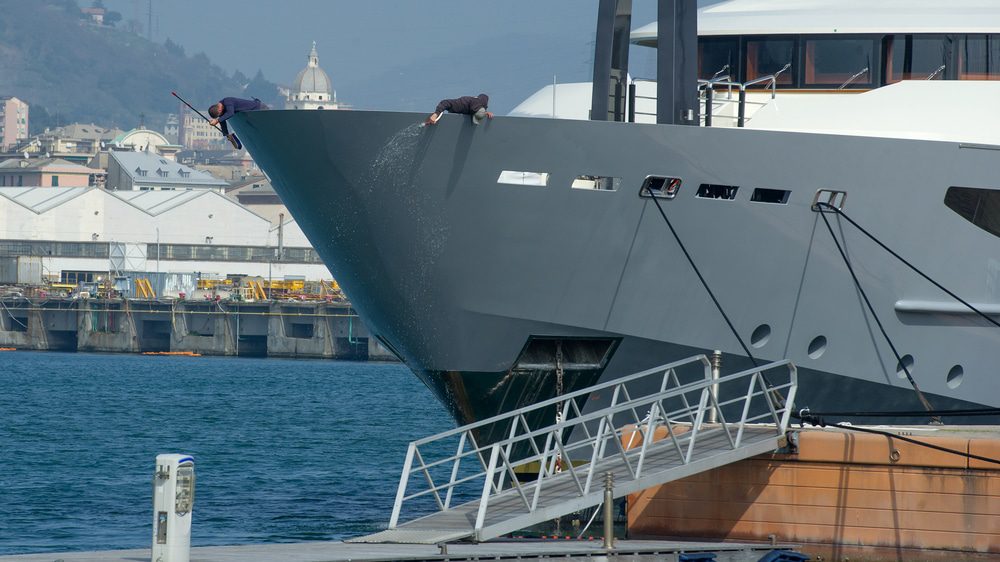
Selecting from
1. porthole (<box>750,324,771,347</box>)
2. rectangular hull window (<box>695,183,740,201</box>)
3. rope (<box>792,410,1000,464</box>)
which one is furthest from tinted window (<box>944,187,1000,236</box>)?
rope (<box>792,410,1000,464</box>)

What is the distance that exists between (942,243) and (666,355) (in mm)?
3441

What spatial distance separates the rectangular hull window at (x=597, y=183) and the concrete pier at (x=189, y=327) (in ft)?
254

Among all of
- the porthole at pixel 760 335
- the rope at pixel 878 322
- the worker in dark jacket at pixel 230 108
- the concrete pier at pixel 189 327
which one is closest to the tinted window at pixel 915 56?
the rope at pixel 878 322

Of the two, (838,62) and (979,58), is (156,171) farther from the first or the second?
(979,58)

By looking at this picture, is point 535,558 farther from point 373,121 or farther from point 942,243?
point 942,243

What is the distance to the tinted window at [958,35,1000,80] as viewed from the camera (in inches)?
771

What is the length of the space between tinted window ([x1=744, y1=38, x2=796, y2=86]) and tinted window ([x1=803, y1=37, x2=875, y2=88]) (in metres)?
0.22

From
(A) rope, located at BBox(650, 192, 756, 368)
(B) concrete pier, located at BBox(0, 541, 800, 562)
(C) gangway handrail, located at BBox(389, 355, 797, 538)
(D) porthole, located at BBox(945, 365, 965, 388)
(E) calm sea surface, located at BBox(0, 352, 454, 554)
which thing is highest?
(A) rope, located at BBox(650, 192, 756, 368)

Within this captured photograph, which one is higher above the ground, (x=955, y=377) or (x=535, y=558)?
(x=955, y=377)

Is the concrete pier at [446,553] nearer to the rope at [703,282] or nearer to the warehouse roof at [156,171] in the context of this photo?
the rope at [703,282]

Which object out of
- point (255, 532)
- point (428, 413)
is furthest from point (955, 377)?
point (428, 413)

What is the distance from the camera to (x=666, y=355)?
1755 cm

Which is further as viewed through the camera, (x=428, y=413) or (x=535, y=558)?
(x=428, y=413)

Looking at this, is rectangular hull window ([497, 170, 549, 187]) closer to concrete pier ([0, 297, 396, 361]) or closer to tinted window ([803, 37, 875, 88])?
tinted window ([803, 37, 875, 88])
